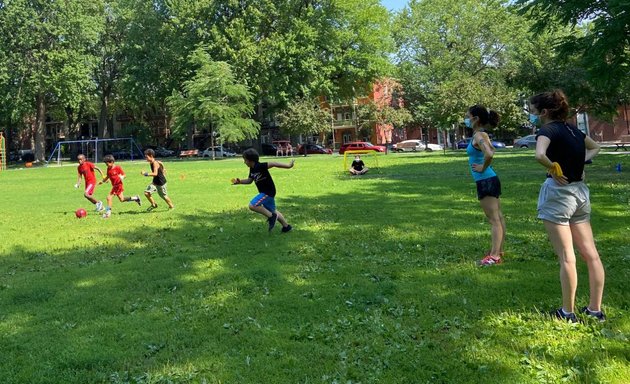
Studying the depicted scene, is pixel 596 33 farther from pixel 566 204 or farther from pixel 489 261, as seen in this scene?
pixel 566 204

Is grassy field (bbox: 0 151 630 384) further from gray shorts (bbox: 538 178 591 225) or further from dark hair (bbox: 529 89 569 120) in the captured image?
dark hair (bbox: 529 89 569 120)

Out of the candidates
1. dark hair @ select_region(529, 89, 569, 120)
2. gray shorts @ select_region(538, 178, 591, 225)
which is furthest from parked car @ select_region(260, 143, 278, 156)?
gray shorts @ select_region(538, 178, 591, 225)

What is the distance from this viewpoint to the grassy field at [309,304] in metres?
3.90

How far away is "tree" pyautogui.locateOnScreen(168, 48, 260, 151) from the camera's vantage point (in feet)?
153

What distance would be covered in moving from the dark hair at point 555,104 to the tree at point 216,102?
43209 mm

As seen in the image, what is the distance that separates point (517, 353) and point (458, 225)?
5.41 metres

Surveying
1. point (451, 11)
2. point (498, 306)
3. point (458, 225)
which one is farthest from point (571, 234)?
point (451, 11)

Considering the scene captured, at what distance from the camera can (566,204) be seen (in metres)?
4.32

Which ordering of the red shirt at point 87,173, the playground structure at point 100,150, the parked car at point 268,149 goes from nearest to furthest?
the red shirt at point 87,173, the parked car at point 268,149, the playground structure at point 100,150

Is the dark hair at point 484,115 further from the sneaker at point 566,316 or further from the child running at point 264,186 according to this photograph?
the child running at point 264,186

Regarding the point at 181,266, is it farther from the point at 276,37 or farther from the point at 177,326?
the point at 276,37

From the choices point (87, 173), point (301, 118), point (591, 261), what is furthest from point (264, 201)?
point (301, 118)

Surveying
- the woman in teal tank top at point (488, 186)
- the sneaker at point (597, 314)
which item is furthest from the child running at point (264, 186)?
the sneaker at point (597, 314)

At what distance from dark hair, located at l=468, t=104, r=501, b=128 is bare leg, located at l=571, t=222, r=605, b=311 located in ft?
6.83
